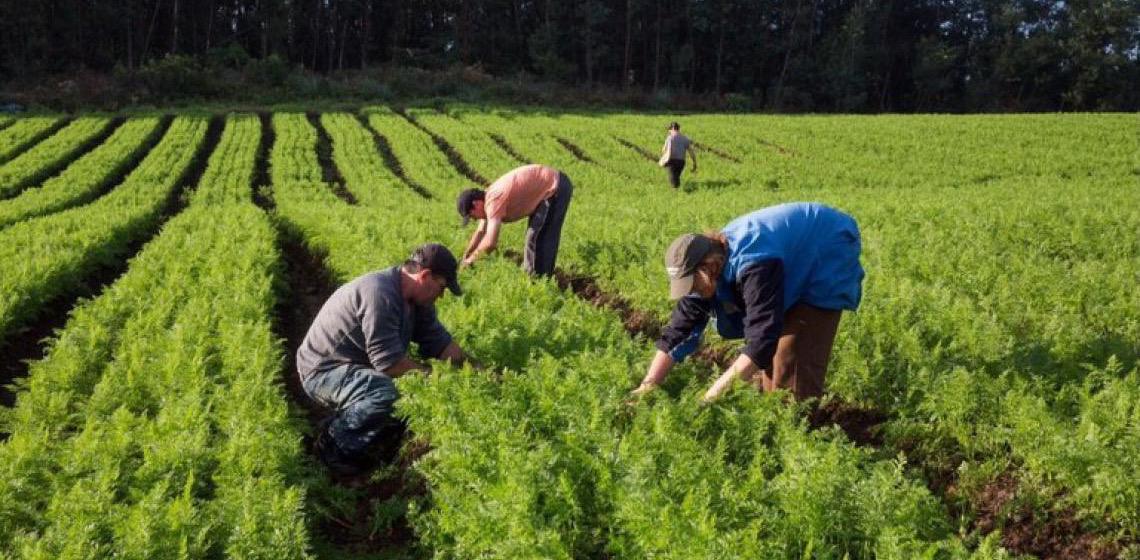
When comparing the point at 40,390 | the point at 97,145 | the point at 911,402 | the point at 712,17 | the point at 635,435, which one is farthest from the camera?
the point at 712,17

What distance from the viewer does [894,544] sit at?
3297 millimetres

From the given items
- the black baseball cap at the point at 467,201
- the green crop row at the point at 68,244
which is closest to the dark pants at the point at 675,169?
the green crop row at the point at 68,244

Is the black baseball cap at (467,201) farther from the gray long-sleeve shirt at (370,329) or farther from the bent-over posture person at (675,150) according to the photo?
the bent-over posture person at (675,150)

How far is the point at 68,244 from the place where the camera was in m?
13.1

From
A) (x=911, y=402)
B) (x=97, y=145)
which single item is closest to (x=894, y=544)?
(x=911, y=402)

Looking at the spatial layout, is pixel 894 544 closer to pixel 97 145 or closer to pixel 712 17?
pixel 97 145

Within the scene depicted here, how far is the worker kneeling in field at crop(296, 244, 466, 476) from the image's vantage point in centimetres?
555

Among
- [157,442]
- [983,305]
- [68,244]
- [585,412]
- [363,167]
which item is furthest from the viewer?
[363,167]

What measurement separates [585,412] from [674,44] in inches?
3038

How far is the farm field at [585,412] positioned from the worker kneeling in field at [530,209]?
43 cm

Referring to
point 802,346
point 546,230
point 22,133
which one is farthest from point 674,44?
point 802,346

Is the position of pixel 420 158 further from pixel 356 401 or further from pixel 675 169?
pixel 356 401

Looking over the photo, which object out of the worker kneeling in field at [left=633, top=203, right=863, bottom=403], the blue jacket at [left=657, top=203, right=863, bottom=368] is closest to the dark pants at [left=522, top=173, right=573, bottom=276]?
the worker kneeling in field at [left=633, top=203, right=863, bottom=403]

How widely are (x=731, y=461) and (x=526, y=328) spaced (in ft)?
8.61
